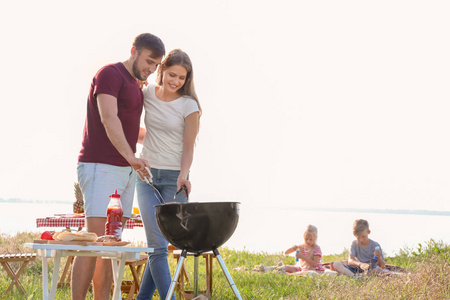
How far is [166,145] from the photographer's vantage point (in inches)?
134

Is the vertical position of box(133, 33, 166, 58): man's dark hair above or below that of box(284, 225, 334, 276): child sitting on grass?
above

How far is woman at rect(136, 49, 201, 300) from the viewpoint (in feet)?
11.0

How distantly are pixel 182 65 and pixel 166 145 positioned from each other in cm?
52

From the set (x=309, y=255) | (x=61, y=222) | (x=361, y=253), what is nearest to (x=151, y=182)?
(x=61, y=222)

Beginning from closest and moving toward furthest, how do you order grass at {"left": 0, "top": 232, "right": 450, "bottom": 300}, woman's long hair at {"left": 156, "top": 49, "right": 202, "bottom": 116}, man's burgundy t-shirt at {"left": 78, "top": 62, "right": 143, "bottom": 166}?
man's burgundy t-shirt at {"left": 78, "top": 62, "right": 143, "bottom": 166}
woman's long hair at {"left": 156, "top": 49, "right": 202, "bottom": 116}
grass at {"left": 0, "top": 232, "right": 450, "bottom": 300}

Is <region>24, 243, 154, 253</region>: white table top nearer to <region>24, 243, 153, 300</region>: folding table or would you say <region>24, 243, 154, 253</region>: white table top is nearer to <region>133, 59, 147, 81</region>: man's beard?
<region>24, 243, 153, 300</region>: folding table

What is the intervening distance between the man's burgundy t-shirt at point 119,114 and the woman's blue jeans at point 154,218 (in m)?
0.34

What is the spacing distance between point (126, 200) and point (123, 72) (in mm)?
741

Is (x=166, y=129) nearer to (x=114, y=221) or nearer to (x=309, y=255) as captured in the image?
(x=114, y=221)

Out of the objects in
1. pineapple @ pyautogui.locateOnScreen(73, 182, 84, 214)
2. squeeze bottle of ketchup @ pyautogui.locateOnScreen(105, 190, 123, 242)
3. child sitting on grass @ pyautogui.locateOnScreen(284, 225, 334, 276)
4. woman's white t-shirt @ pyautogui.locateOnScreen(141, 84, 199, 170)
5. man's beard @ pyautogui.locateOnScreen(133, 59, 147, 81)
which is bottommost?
child sitting on grass @ pyautogui.locateOnScreen(284, 225, 334, 276)

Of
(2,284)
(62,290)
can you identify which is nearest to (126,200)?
(62,290)

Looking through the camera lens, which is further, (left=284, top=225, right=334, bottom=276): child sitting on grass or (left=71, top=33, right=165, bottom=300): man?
(left=284, top=225, right=334, bottom=276): child sitting on grass

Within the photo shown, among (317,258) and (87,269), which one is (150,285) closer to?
(87,269)

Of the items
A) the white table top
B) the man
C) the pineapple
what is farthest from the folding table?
the pineapple
